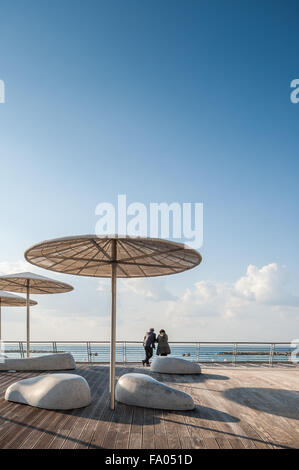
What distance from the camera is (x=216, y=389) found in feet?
27.2

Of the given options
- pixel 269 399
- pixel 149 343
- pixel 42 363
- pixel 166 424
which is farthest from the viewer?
pixel 149 343

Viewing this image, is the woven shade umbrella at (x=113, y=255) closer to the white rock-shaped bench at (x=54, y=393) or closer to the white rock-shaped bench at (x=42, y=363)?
the white rock-shaped bench at (x=54, y=393)

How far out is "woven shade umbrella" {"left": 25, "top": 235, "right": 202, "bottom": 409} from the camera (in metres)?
5.81

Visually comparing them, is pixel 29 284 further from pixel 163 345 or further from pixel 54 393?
pixel 54 393

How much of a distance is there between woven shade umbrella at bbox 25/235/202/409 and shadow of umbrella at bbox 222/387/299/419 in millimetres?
3077

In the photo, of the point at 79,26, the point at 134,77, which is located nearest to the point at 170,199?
the point at 134,77

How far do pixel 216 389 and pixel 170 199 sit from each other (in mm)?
7559

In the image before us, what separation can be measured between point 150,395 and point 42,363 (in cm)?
625

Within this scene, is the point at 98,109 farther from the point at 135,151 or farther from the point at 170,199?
the point at 170,199

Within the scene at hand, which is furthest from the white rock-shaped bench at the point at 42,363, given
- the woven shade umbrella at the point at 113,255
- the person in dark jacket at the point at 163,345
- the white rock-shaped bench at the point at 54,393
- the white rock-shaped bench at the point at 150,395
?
the white rock-shaped bench at the point at 150,395

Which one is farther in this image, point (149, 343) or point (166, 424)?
point (149, 343)

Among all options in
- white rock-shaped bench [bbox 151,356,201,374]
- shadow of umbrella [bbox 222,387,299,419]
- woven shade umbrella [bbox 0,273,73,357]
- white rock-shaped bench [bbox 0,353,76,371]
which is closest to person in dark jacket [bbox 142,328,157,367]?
white rock-shaped bench [bbox 151,356,201,374]

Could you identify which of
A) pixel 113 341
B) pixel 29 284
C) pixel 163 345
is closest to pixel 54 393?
pixel 113 341

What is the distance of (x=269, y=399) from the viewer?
24.0 feet
